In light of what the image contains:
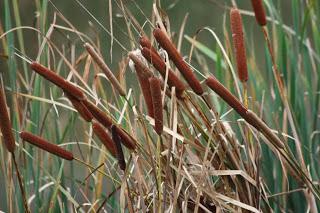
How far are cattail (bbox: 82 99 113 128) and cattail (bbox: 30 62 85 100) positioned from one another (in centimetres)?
1

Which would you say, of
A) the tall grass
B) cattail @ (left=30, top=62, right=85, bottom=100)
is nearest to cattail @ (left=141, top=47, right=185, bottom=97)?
the tall grass

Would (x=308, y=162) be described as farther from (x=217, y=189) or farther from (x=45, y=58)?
(x=45, y=58)

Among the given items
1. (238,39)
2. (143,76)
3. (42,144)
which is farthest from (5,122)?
(238,39)

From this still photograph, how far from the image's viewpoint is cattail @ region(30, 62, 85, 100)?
39.6 inches

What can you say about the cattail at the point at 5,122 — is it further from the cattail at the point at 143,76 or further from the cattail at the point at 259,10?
the cattail at the point at 259,10

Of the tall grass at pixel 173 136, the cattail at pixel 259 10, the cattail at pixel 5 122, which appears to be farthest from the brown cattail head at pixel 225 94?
the cattail at pixel 5 122

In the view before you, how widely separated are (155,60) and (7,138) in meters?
0.22

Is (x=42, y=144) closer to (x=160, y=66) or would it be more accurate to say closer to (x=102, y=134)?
(x=102, y=134)

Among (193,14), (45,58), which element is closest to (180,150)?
(45,58)

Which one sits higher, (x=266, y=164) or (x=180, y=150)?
(x=180, y=150)

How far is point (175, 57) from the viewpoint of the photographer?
1008 mm

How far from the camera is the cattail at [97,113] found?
1061mm

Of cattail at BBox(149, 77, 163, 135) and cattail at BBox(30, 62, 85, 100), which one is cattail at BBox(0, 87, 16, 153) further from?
cattail at BBox(149, 77, 163, 135)

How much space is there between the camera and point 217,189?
1.24 metres
